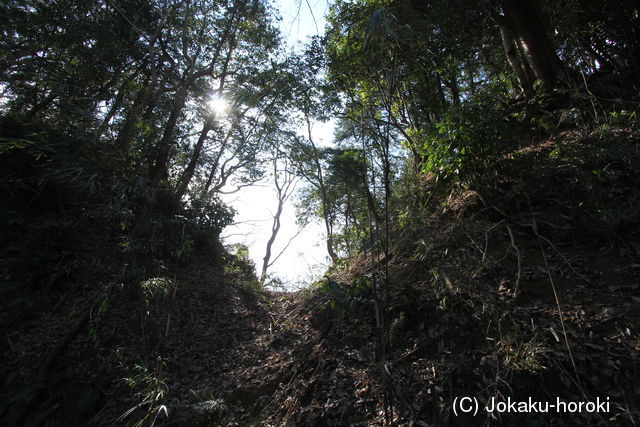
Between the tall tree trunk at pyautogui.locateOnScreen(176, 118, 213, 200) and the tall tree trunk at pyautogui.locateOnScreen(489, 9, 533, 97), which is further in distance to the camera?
the tall tree trunk at pyautogui.locateOnScreen(176, 118, 213, 200)

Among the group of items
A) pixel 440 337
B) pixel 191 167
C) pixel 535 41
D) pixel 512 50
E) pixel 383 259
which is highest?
pixel 512 50

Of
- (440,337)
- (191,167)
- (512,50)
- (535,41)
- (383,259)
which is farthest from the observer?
(191,167)

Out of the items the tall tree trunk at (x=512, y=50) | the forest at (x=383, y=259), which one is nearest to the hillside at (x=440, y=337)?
the forest at (x=383, y=259)

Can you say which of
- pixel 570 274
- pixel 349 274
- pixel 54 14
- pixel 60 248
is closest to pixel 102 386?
pixel 60 248

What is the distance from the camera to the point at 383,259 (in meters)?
4.50

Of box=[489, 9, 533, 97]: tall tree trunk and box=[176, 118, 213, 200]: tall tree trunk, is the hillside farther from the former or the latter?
box=[176, 118, 213, 200]: tall tree trunk

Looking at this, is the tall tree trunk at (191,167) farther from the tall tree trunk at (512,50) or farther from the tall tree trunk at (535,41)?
the tall tree trunk at (535,41)

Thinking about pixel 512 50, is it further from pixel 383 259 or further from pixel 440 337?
pixel 440 337

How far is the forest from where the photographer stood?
→ 7.59ft

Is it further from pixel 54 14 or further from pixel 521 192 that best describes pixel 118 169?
pixel 54 14

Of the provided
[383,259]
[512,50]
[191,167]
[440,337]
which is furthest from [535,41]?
[191,167]

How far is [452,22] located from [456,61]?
46.8 inches

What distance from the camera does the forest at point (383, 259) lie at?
231 centimetres

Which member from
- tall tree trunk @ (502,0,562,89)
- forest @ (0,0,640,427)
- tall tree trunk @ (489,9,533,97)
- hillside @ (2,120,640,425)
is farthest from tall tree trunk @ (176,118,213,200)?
tall tree trunk @ (502,0,562,89)
